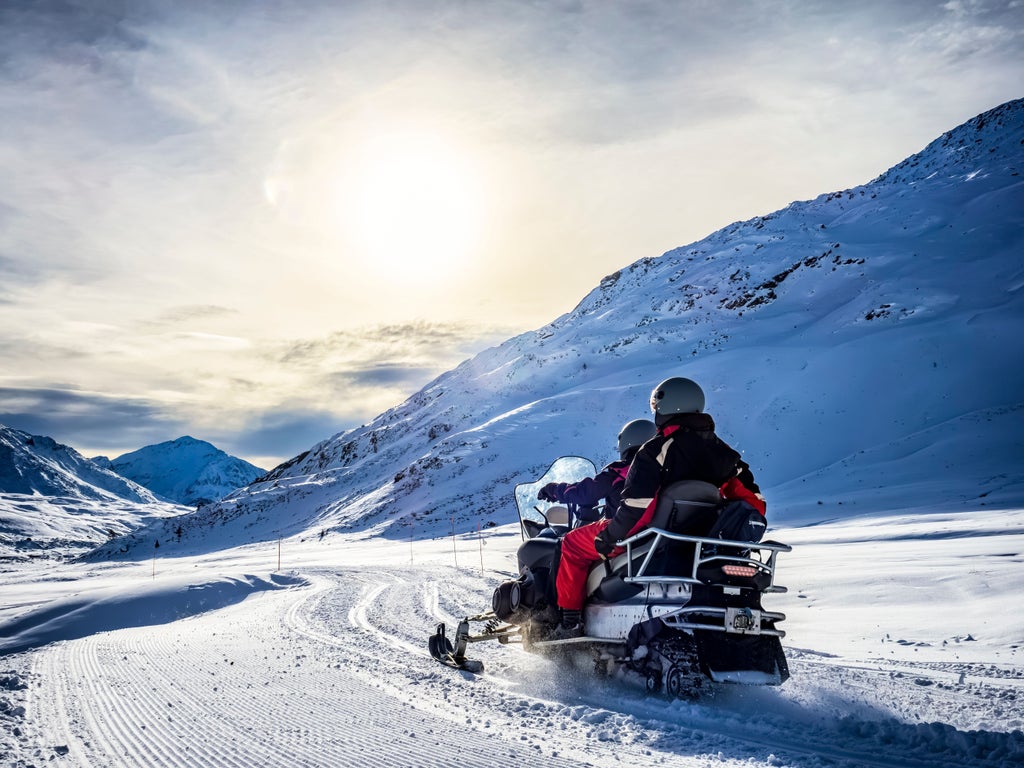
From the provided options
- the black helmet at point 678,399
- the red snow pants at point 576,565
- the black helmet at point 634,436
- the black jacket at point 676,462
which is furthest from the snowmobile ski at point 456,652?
the black helmet at point 678,399

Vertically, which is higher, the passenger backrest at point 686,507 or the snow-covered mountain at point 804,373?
the snow-covered mountain at point 804,373

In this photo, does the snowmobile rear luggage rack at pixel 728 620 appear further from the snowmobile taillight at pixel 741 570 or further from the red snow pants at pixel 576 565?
the red snow pants at pixel 576 565

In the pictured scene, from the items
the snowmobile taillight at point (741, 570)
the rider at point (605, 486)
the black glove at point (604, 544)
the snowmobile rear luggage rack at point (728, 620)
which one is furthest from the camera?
the rider at point (605, 486)

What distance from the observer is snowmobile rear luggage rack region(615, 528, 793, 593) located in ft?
14.4

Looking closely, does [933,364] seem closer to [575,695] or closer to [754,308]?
[754,308]

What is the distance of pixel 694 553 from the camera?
14.7ft

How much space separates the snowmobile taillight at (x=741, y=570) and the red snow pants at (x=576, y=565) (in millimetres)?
1152

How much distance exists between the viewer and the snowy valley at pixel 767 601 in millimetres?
3750

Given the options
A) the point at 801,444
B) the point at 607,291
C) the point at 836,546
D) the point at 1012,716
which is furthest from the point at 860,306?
the point at 607,291

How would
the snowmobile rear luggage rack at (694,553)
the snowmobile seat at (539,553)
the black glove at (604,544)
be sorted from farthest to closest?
the snowmobile seat at (539,553)
the black glove at (604,544)
the snowmobile rear luggage rack at (694,553)

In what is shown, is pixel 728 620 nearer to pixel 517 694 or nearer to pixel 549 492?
pixel 517 694

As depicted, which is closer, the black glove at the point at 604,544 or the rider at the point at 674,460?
the rider at the point at 674,460

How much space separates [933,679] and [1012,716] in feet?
3.04

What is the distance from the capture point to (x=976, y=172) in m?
72.6
